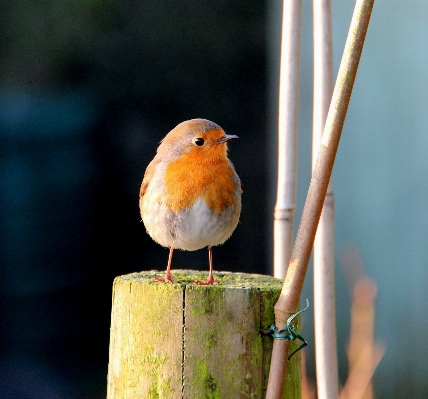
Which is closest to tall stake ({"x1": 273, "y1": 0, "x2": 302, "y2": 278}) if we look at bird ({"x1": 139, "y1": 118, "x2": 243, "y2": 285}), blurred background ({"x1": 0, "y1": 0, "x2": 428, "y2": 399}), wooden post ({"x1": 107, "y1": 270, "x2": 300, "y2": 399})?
bird ({"x1": 139, "y1": 118, "x2": 243, "y2": 285})

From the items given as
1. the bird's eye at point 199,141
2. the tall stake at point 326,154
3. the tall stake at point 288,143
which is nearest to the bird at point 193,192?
the bird's eye at point 199,141

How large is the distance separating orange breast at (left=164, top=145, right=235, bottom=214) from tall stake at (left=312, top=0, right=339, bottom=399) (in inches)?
13.3

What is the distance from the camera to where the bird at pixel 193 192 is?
2527mm

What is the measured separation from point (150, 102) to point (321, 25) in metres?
2.32

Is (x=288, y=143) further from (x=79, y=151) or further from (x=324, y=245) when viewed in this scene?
(x=79, y=151)

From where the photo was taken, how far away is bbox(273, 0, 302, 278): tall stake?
254cm

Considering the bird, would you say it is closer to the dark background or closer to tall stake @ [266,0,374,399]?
tall stake @ [266,0,374,399]

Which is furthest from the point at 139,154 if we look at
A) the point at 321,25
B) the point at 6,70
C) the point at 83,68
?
the point at 321,25

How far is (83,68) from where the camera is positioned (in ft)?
15.0

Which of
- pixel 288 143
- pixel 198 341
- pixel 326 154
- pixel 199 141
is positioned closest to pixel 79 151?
pixel 199 141

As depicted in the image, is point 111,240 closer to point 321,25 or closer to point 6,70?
point 6,70

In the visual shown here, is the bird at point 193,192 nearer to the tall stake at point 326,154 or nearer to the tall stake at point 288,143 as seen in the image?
the tall stake at point 288,143

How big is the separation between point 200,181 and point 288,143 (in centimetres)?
33

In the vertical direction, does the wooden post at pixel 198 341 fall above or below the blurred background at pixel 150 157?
below
